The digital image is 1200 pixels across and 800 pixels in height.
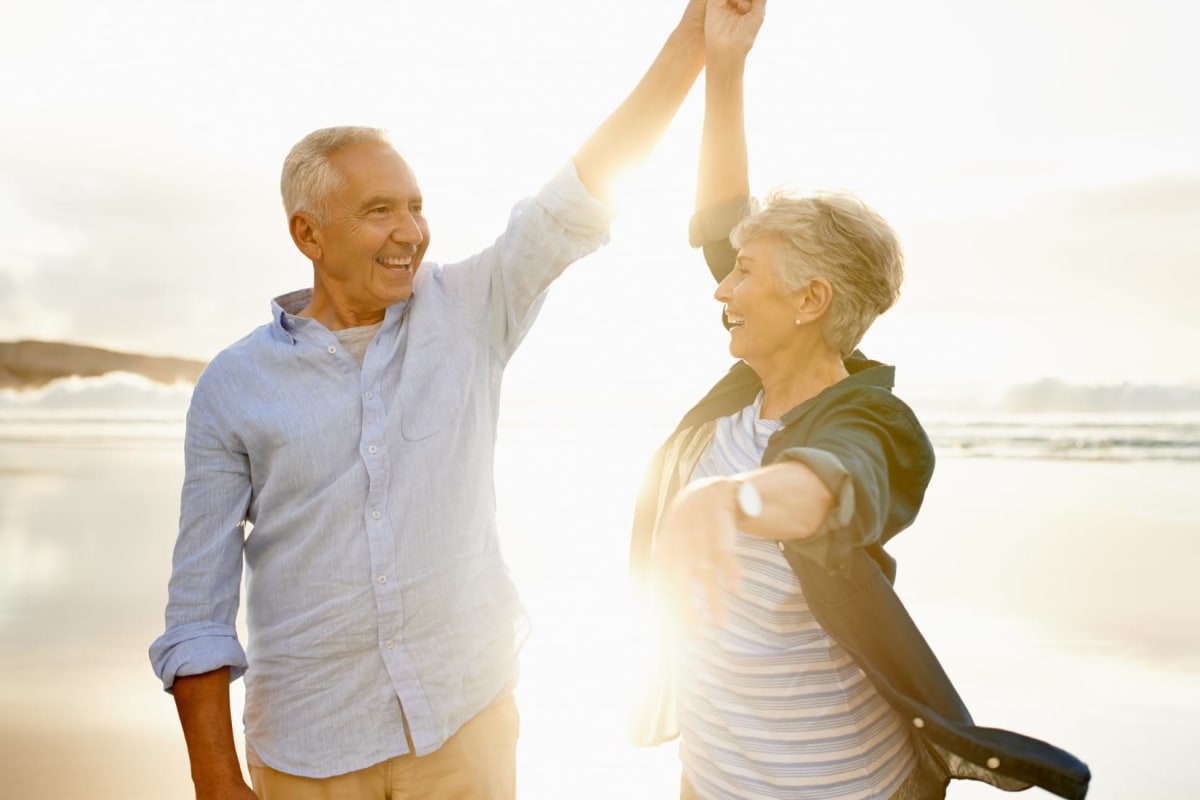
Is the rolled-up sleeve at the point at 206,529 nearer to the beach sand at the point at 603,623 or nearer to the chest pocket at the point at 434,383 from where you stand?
the chest pocket at the point at 434,383

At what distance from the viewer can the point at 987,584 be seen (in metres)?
6.71

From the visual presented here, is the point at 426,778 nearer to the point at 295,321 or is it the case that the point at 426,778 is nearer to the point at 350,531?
the point at 350,531

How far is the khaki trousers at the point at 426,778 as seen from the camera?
2.11m

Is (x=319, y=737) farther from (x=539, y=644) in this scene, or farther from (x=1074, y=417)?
(x=1074, y=417)

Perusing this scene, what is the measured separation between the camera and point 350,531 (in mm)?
2096

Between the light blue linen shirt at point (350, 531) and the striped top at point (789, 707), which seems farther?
the light blue linen shirt at point (350, 531)

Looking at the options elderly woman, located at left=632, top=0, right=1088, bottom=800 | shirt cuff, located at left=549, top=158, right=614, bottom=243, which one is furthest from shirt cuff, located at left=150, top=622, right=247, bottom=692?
shirt cuff, located at left=549, top=158, right=614, bottom=243

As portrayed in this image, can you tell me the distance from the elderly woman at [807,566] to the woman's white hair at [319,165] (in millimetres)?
744

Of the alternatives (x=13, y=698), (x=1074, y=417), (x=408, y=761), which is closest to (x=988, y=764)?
(x=408, y=761)

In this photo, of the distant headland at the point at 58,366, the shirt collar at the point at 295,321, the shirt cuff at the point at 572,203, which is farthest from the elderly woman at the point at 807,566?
the distant headland at the point at 58,366

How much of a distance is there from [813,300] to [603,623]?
3.86 m

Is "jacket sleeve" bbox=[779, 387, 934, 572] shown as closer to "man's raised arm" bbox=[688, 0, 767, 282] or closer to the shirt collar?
"man's raised arm" bbox=[688, 0, 767, 282]

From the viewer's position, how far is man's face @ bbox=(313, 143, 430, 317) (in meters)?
2.17

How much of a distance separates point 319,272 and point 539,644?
3251 millimetres
